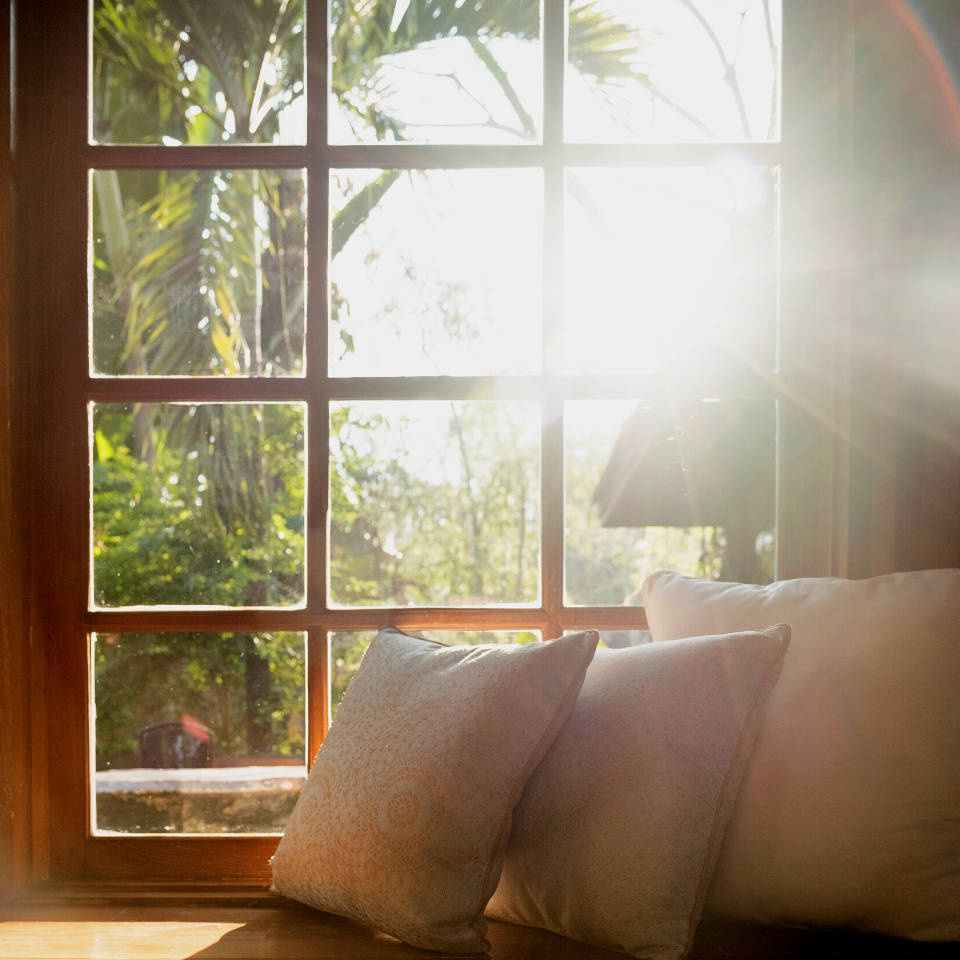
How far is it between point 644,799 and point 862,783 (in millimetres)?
307

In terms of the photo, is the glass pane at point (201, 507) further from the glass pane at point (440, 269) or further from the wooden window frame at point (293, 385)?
the glass pane at point (440, 269)

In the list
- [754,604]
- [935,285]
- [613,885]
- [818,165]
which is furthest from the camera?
[818,165]

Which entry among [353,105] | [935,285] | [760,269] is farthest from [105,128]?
[935,285]

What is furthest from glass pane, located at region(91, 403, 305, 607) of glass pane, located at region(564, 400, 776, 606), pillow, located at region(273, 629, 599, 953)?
glass pane, located at region(564, 400, 776, 606)

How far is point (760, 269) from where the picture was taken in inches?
59.3

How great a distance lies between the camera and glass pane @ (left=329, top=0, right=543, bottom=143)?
1.50 metres

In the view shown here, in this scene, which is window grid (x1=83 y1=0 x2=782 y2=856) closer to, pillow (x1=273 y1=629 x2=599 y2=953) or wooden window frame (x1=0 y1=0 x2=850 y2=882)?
wooden window frame (x1=0 y1=0 x2=850 y2=882)

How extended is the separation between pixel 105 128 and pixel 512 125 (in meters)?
0.82

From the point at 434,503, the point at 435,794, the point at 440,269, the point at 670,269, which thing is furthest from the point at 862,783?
the point at 440,269

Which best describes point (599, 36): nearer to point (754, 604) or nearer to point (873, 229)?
point (873, 229)

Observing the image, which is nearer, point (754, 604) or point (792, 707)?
point (792, 707)

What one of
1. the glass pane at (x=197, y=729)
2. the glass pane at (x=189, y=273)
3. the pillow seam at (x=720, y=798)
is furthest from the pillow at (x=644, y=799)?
the glass pane at (x=189, y=273)

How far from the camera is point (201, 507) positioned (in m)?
1.50

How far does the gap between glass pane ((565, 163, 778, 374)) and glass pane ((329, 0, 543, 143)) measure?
205 millimetres
